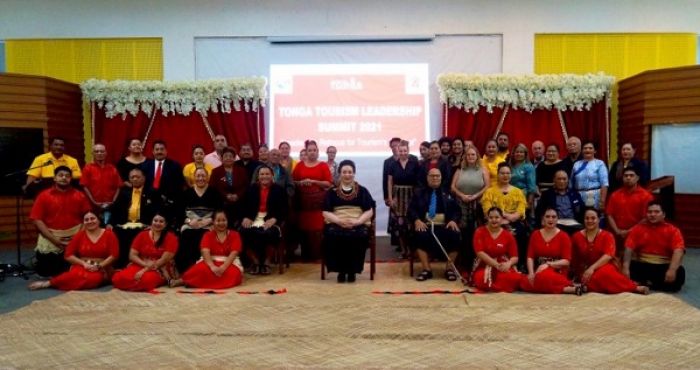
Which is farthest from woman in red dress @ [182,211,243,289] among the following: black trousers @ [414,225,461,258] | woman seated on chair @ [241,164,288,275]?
black trousers @ [414,225,461,258]

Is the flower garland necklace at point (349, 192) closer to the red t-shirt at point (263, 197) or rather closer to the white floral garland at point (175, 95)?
the red t-shirt at point (263, 197)

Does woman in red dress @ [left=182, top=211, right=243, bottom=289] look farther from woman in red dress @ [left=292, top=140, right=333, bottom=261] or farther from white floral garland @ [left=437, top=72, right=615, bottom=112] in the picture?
white floral garland @ [left=437, top=72, right=615, bottom=112]

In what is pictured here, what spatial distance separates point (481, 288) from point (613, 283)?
3.34ft

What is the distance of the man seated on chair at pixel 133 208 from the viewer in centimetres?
473

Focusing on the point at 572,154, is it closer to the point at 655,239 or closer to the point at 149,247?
the point at 655,239

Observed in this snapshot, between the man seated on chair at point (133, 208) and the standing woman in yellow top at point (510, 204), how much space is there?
3.13 meters

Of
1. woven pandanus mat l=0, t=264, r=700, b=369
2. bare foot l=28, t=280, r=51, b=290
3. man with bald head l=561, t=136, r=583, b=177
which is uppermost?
man with bald head l=561, t=136, r=583, b=177

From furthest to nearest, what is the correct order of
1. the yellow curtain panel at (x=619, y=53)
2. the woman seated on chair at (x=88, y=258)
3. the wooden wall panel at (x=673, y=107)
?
the yellow curtain panel at (x=619, y=53)
the wooden wall panel at (x=673, y=107)
the woman seated on chair at (x=88, y=258)

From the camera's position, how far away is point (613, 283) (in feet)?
13.0

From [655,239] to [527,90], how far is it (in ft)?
9.91

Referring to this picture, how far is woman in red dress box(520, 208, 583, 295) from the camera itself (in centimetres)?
399

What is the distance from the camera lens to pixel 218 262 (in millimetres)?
4352

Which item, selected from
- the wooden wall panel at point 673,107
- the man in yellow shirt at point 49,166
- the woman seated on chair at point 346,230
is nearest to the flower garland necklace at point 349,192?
the woman seated on chair at point 346,230

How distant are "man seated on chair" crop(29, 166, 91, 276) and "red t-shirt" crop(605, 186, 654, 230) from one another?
16.5 ft
